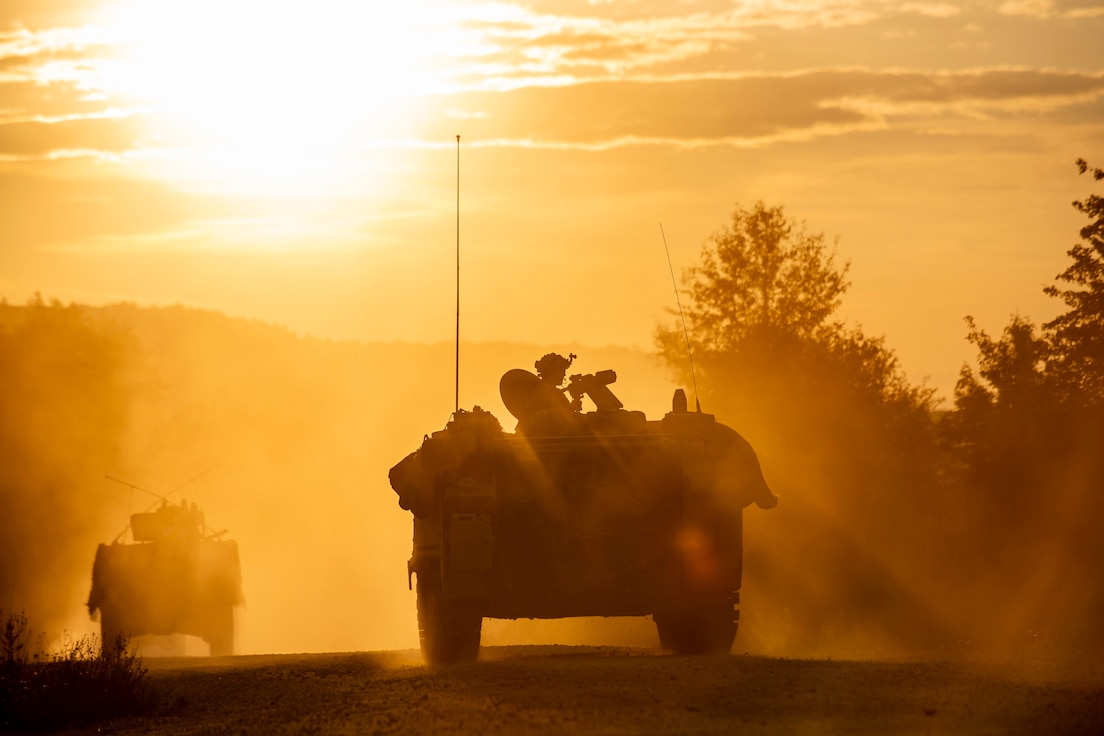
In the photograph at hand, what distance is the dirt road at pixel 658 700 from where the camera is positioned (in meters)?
13.1

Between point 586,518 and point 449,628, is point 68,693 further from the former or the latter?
point 586,518

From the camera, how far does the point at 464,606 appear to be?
19281 millimetres

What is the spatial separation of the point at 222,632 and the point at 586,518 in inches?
1520

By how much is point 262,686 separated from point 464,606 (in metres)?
3.06

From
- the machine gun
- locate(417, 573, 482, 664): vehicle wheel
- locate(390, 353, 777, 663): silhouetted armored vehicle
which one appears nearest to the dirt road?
locate(417, 573, 482, 664): vehicle wheel

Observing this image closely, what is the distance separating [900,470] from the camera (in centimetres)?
4525

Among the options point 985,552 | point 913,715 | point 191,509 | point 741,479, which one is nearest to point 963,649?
point 985,552

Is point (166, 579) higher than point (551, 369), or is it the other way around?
point (551, 369)

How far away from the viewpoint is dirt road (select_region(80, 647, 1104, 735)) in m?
13.1

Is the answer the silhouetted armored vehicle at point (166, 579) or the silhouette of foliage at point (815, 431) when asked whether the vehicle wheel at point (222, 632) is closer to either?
the silhouetted armored vehicle at point (166, 579)

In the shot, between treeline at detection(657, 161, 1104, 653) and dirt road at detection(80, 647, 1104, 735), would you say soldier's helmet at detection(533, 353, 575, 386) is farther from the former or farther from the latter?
treeline at detection(657, 161, 1104, 653)

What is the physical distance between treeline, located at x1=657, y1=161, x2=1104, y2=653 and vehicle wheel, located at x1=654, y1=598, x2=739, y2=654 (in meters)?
10.5

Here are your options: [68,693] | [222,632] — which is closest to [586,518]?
[68,693]

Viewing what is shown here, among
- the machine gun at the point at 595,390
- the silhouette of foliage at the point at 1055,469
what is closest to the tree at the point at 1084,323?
the silhouette of foliage at the point at 1055,469
